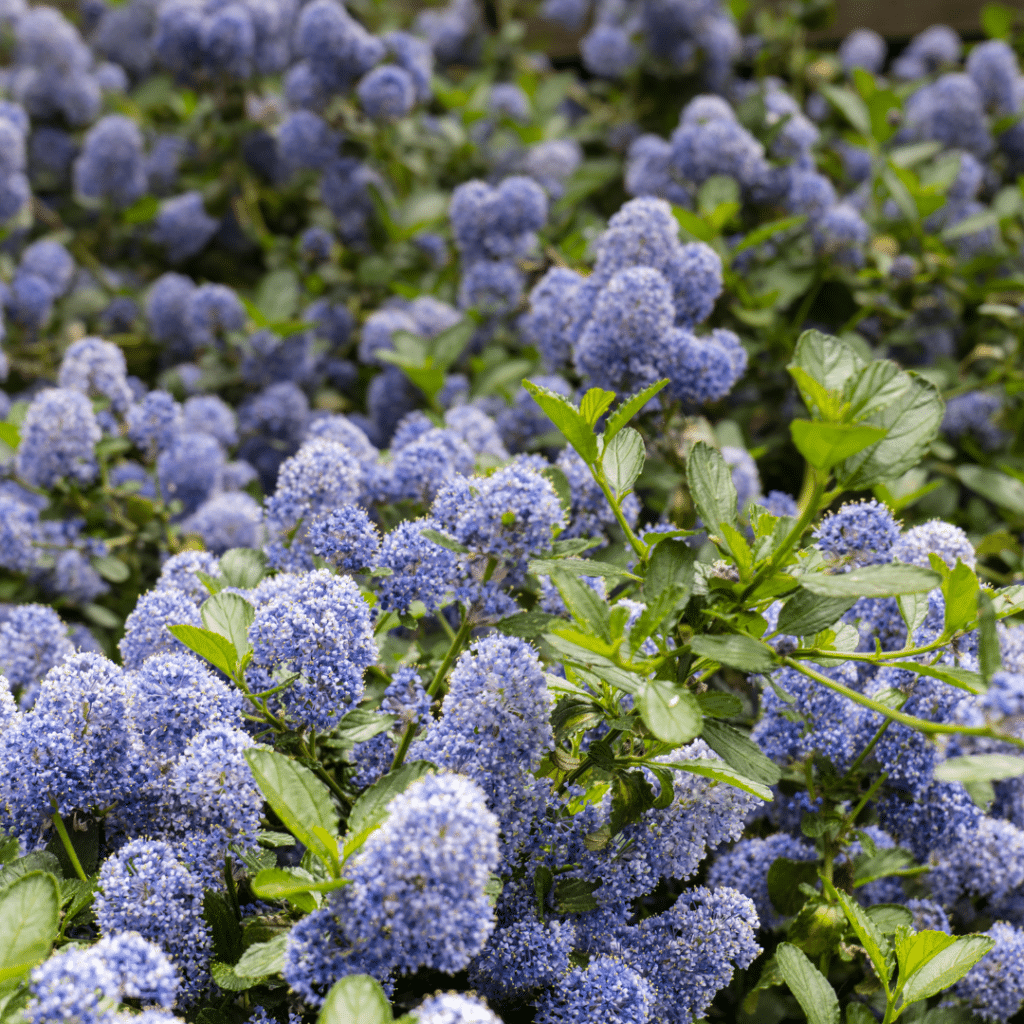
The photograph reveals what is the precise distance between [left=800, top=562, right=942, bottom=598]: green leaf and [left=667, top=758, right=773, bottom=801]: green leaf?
29 centimetres

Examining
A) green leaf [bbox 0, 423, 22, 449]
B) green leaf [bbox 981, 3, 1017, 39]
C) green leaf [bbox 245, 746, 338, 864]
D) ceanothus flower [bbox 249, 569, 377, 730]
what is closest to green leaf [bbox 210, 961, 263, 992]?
green leaf [bbox 245, 746, 338, 864]

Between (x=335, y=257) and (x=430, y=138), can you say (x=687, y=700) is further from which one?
(x=430, y=138)

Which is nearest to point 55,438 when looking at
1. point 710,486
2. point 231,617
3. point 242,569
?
point 242,569

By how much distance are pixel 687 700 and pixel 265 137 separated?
11.9 feet

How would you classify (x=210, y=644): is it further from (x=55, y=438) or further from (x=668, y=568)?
(x=55, y=438)

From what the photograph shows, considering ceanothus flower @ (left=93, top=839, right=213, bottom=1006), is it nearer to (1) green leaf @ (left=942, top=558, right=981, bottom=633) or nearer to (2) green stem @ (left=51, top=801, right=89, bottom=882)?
(2) green stem @ (left=51, top=801, right=89, bottom=882)

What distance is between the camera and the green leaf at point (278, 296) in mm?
3314

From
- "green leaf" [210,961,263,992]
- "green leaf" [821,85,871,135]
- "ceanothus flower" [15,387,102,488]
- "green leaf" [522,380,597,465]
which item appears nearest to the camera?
"green leaf" [210,961,263,992]

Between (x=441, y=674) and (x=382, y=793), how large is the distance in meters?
0.27

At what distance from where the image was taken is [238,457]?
3299 mm

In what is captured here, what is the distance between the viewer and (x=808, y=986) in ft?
4.69

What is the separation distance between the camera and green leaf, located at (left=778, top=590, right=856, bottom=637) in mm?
1265

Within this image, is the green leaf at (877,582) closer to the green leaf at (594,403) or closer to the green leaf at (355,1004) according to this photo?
the green leaf at (594,403)

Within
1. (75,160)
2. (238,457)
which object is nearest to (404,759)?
(238,457)
